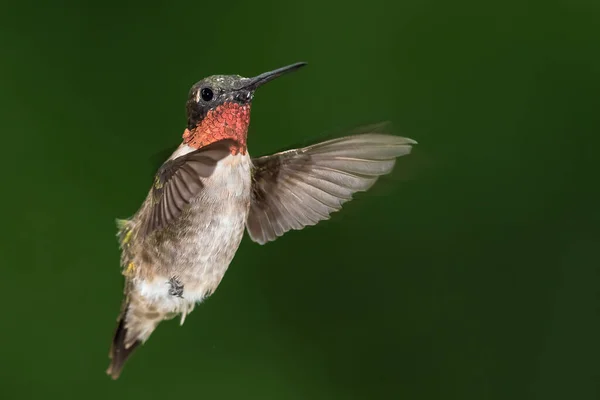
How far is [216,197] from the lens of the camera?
1141 mm

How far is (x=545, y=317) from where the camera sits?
8.50 ft

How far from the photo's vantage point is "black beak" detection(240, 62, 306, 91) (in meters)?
1.00

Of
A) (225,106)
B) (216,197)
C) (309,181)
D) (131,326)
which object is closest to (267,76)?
(225,106)

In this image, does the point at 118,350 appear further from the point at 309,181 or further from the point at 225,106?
the point at 225,106

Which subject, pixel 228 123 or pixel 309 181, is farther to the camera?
pixel 309 181

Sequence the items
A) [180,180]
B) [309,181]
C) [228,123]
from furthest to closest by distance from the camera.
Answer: [309,181]
[228,123]
[180,180]

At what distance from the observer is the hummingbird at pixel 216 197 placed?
3.47ft

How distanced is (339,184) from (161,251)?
333mm

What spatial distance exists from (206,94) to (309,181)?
12.9 inches

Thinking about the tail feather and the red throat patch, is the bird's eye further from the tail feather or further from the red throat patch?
the tail feather

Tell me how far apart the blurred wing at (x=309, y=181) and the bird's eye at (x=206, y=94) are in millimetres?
188

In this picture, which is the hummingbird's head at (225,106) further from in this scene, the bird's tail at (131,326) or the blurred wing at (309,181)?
the bird's tail at (131,326)

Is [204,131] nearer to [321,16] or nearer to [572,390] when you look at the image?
[321,16]

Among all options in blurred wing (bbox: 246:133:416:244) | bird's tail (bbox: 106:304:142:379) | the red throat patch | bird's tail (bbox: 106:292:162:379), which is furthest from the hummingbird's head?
bird's tail (bbox: 106:304:142:379)
